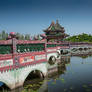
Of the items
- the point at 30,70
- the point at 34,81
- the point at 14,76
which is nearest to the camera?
the point at 14,76

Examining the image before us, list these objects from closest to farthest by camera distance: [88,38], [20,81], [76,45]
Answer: [20,81]
[76,45]
[88,38]

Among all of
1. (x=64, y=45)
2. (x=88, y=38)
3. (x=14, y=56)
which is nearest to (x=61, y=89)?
(x=14, y=56)

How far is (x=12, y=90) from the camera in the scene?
750cm

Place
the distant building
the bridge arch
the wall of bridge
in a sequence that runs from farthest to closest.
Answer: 1. the distant building
2. the bridge arch
3. the wall of bridge

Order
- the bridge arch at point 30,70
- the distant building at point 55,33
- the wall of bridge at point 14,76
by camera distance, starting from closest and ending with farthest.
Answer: the wall of bridge at point 14,76, the bridge arch at point 30,70, the distant building at point 55,33

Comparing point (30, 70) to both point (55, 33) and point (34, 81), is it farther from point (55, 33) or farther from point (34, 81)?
point (55, 33)

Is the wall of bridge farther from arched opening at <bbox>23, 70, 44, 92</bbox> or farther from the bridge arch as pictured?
arched opening at <bbox>23, 70, 44, 92</bbox>

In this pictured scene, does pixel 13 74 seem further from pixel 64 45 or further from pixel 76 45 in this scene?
pixel 76 45

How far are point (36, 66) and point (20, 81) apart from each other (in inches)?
81.5

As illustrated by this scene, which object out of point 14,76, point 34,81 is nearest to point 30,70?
point 14,76

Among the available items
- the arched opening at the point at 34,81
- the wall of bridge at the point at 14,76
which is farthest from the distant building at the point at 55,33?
the wall of bridge at the point at 14,76

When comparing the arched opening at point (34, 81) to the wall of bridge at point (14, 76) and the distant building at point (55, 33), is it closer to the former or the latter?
the wall of bridge at point (14, 76)

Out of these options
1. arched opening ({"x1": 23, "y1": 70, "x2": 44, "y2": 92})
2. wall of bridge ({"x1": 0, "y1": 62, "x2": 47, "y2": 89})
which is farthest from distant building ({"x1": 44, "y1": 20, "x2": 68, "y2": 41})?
wall of bridge ({"x1": 0, "y1": 62, "x2": 47, "y2": 89})

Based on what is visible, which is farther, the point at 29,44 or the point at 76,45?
the point at 76,45
